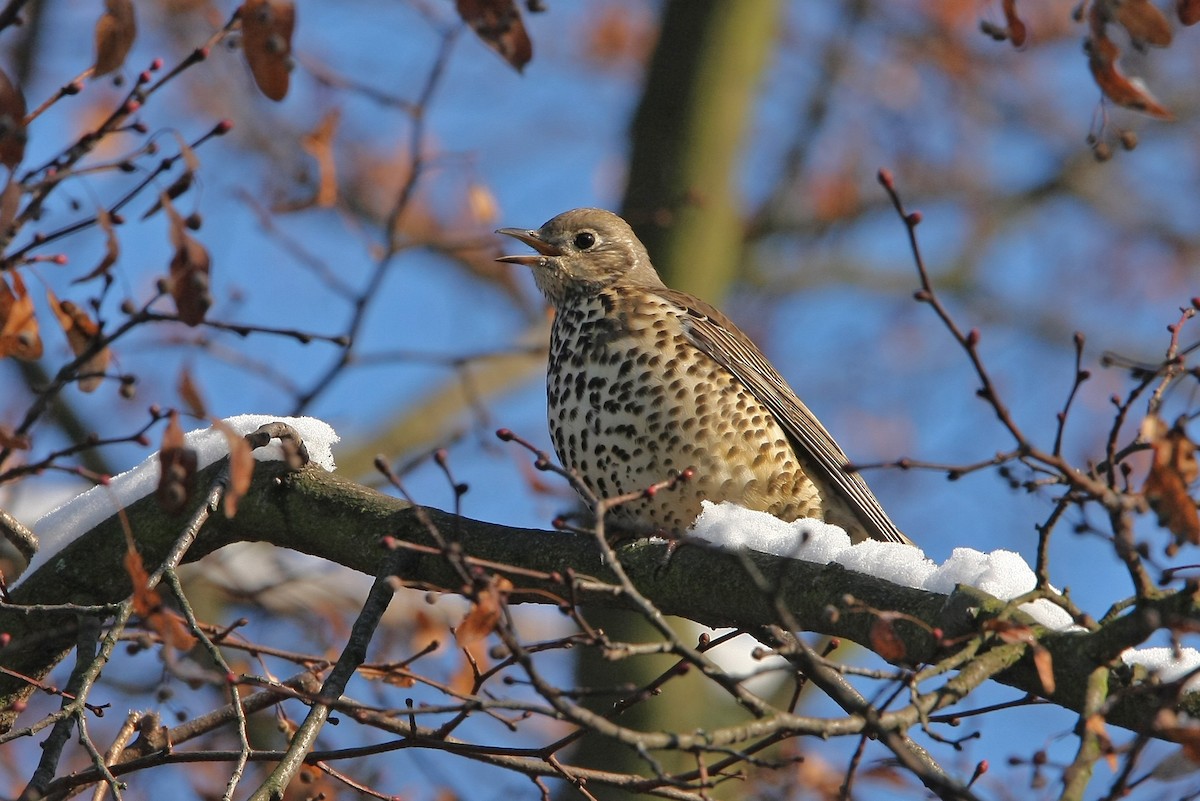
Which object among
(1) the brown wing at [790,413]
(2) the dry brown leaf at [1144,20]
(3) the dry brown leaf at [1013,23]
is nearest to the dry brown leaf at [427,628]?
(1) the brown wing at [790,413]

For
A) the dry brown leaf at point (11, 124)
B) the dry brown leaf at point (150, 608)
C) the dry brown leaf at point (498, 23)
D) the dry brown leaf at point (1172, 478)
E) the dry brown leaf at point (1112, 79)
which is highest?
the dry brown leaf at point (1112, 79)

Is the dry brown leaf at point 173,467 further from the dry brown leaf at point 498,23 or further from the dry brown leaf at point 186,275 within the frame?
the dry brown leaf at point 498,23

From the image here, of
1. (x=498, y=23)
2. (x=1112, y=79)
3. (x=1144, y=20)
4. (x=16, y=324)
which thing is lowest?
(x=16, y=324)

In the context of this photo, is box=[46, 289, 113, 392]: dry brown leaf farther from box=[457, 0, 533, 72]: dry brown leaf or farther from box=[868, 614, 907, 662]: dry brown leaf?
box=[868, 614, 907, 662]: dry brown leaf

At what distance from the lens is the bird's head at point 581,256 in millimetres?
5719

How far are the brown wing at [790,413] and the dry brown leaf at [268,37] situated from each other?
2.49m

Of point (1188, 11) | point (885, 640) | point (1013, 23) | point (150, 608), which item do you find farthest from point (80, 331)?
point (1188, 11)

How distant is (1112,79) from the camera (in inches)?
114

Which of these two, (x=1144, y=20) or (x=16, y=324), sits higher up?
(x=1144, y=20)

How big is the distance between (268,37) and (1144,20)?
1.89 m

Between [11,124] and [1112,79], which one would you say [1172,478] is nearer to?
[1112,79]

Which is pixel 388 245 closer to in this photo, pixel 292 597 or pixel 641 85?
pixel 292 597

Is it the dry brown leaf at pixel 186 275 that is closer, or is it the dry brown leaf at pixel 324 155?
the dry brown leaf at pixel 186 275

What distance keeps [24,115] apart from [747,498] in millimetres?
2943
